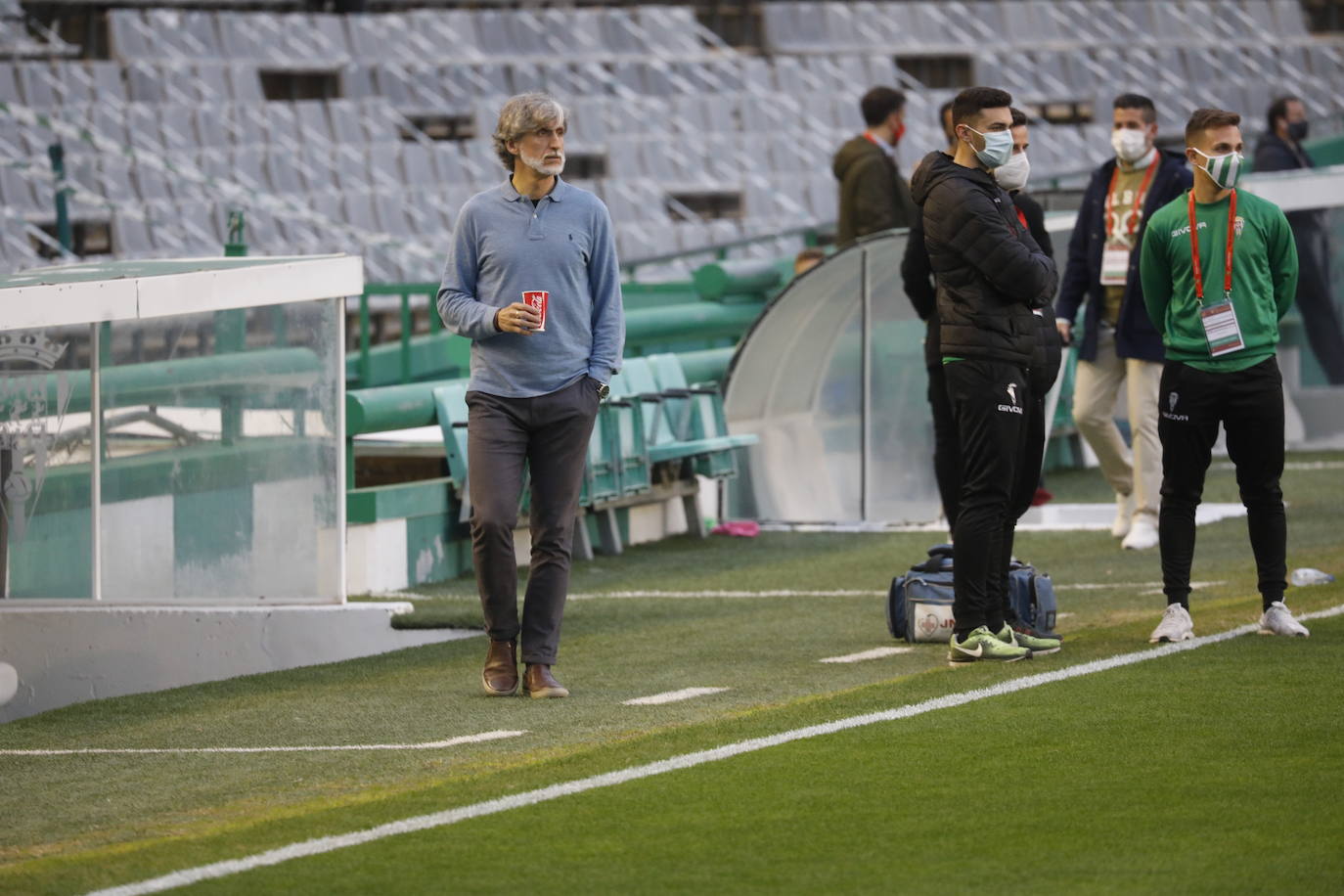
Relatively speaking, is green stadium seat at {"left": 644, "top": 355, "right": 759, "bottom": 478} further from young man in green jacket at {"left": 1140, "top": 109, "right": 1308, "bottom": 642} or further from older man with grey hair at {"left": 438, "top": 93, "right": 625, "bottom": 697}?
older man with grey hair at {"left": 438, "top": 93, "right": 625, "bottom": 697}

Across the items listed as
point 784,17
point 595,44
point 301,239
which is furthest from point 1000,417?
point 784,17

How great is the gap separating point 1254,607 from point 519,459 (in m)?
2.96

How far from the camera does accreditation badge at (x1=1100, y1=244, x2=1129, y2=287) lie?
9703mm

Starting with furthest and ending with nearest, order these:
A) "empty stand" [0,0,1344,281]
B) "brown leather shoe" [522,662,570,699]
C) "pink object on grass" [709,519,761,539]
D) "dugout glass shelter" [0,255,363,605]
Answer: "empty stand" [0,0,1344,281] < "pink object on grass" [709,519,761,539] < "dugout glass shelter" [0,255,363,605] < "brown leather shoe" [522,662,570,699]

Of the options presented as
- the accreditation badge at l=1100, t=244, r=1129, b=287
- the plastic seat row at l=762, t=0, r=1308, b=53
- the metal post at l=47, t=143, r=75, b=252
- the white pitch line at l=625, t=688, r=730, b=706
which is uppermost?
the plastic seat row at l=762, t=0, r=1308, b=53

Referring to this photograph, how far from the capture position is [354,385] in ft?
60.7

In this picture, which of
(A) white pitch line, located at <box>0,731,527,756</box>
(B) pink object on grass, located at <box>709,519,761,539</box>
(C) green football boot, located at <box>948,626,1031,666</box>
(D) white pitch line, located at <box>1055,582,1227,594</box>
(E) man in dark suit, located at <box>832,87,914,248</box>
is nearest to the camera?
(A) white pitch line, located at <box>0,731,527,756</box>

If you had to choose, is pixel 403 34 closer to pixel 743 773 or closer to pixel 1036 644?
pixel 1036 644

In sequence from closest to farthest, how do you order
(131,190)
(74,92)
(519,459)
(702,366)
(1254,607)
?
(519,459) → (1254,607) → (702,366) → (131,190) → (74,92)

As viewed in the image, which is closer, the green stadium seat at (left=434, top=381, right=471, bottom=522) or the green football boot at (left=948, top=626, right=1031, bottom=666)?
the green football boot at (left=948, top=626, right=1031, bottom=666)

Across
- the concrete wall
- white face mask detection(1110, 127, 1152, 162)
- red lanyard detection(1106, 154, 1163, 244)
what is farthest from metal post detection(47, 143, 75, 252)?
white face mask detection(1110, 127, 1152, 162)

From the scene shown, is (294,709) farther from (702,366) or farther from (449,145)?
(449,145)

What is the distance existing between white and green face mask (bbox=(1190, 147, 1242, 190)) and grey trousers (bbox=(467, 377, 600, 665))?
213cm

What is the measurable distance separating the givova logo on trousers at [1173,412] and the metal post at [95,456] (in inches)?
150
